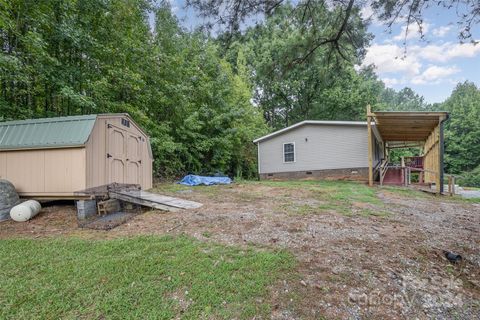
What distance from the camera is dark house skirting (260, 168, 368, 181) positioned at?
1192cm

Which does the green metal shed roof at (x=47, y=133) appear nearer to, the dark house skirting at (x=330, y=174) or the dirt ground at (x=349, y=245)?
the dirt ground at (x=349, y=245)

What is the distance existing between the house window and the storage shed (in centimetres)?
999

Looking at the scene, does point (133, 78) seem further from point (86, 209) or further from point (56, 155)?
point (86, 209)

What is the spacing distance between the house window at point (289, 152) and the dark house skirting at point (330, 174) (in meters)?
0.80

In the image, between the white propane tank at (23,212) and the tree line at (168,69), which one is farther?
the tree line at (168,69)

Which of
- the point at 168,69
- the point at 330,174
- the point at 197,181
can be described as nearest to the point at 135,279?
the point at 197,181

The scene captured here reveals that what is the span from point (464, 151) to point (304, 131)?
22.3m

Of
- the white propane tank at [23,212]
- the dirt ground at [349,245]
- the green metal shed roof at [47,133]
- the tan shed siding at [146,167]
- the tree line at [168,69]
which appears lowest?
the dirt ground at [349,245]

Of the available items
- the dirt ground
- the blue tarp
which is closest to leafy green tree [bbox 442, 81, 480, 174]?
the dirt ground

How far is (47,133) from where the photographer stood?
4.92 meters

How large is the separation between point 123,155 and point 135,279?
4.46 m

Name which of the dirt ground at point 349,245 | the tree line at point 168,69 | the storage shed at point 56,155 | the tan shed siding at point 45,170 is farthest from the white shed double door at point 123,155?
the tree line at point 168,69

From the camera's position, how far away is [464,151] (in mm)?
24266

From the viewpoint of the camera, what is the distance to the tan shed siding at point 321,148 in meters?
12.0
